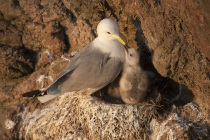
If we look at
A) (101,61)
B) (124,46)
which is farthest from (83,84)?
(124,46)

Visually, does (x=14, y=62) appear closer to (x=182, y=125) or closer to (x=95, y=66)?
(x=95, y=66)

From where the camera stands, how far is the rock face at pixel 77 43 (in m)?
5.04

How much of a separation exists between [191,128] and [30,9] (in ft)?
7.99

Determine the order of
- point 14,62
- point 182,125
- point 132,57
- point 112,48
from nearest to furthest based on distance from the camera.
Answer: point 182,125 → point 132,57 → point 112,48 → point 14,62

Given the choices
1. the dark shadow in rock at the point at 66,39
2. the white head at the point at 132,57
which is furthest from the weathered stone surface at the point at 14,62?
the white head at the point at 132,57

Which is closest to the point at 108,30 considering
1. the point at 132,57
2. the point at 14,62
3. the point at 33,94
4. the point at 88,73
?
the point at 132,57

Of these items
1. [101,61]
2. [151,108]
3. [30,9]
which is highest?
[30,9]

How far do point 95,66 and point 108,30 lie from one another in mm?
437

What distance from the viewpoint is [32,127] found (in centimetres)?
584

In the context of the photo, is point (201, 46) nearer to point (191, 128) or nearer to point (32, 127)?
point (191, 128)

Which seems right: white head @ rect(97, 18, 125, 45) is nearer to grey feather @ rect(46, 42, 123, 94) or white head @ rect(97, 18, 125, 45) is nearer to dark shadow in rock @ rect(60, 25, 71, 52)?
grey feather @ rect(46, 42, 123, 94)

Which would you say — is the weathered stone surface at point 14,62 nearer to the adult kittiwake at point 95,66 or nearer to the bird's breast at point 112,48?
the adult kittiwake at point 95,66

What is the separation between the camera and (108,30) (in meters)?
5.58

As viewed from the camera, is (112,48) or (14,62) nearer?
(112,48)
